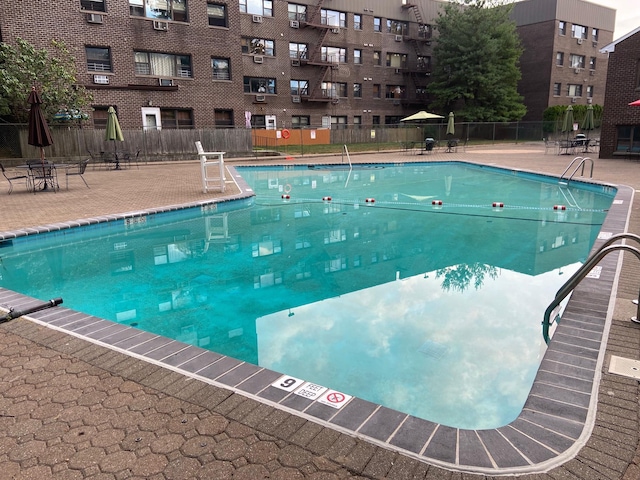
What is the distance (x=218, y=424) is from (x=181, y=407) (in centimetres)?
30

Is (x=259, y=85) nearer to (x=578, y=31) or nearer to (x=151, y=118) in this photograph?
(x=151, y=118)

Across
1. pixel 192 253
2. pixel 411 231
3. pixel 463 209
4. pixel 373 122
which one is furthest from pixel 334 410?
pixel 373 122

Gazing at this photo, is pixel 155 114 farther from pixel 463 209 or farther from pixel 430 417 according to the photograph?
pixel 430 417

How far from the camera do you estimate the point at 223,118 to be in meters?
27.2

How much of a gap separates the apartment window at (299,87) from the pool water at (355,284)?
81.6 feet

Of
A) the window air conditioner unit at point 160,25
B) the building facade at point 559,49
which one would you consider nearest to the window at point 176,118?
the window air conditioner unit at point 160,25

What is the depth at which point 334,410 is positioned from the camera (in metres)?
2.57

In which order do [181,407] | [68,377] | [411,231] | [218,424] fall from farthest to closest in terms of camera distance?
[411,231]
[68,377]
[181,407]
[218,424]

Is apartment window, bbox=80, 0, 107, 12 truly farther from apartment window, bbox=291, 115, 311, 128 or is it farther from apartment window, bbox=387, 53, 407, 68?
apartment window, bbox=387, 53, 407, 68

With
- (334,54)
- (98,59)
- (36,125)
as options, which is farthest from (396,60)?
(36,125)

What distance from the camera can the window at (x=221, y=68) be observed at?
26514 millimetres

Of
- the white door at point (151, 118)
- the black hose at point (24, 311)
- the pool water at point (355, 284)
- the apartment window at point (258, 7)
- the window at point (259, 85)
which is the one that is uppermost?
the apartment window at point (258, 7)

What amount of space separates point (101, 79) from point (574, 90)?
131ft

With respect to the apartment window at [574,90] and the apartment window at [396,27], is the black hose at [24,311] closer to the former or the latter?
the apartment window at [396,27]
